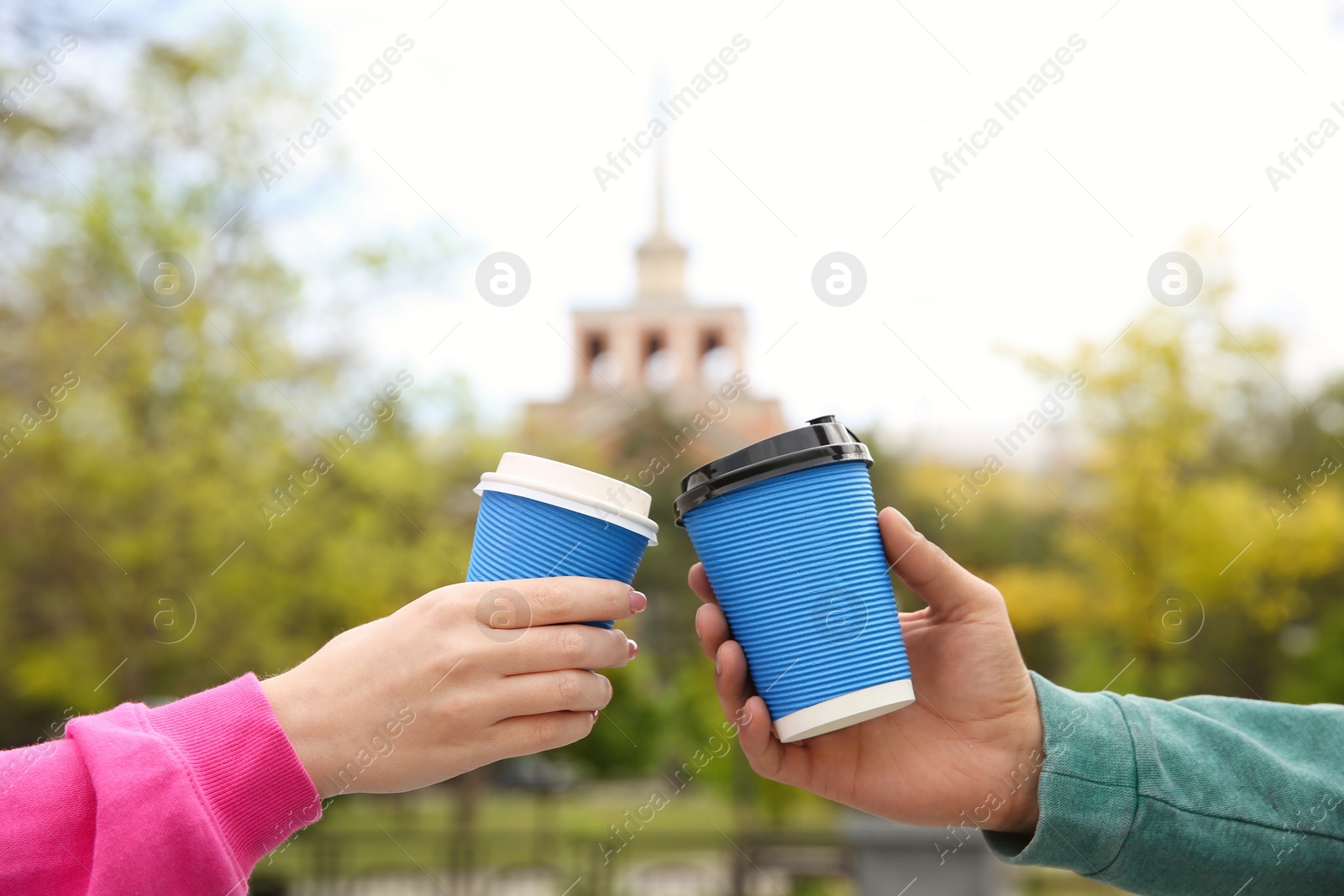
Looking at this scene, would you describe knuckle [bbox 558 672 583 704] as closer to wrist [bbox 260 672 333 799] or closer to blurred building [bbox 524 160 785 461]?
wrist [bbox 260 672 333 799]

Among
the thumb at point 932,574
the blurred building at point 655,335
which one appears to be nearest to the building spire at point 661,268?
the blurred building at point 655,335

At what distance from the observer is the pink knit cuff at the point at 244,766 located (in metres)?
1.42

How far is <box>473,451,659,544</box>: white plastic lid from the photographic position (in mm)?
1682

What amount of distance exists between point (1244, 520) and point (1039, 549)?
11555mm

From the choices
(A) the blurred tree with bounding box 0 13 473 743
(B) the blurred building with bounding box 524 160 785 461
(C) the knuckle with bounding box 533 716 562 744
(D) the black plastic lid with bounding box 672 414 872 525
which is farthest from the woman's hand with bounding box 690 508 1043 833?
(B) the blurred building with bounding box 524 160 785 461

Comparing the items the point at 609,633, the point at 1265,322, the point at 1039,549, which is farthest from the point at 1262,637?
the point at 609,633

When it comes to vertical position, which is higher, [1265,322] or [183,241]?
[1265,322]

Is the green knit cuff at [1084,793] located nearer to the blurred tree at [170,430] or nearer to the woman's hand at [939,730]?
the woman's hand at [939,730]

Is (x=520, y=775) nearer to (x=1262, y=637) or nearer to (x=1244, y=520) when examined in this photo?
(x=1262, y=637)

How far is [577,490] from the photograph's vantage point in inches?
66.7

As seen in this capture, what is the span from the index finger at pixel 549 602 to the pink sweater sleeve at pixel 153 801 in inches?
14.2

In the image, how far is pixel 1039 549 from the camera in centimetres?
2133

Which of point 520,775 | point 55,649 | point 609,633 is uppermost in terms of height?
point 609,633

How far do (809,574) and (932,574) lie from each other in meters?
0.27
